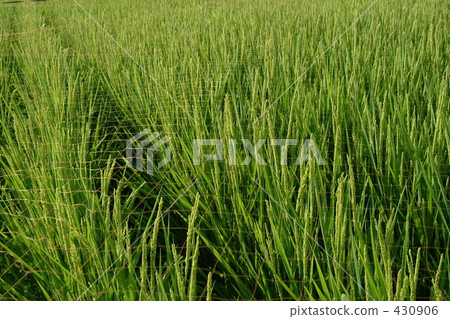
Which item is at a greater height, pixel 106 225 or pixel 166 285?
pixel 106 225

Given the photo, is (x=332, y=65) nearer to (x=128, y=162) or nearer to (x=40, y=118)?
(x=128, y=162)

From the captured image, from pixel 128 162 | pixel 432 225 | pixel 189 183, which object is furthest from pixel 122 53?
pixel 432 225

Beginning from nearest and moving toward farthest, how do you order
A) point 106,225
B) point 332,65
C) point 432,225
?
1. point 106,225
2. point 432,225
3. point 332,65

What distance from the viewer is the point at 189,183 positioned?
110 centimetres

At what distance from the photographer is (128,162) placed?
127 centimetres

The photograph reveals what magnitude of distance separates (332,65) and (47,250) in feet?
4.48

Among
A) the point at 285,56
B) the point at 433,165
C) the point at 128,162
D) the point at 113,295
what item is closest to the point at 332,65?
the point at 285,56

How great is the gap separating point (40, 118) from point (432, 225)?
139 centimetres

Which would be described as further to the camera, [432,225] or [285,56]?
[285,56]

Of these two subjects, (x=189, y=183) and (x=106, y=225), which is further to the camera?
(x=189, y=183)

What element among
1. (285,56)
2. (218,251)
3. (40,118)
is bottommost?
(218,251)
